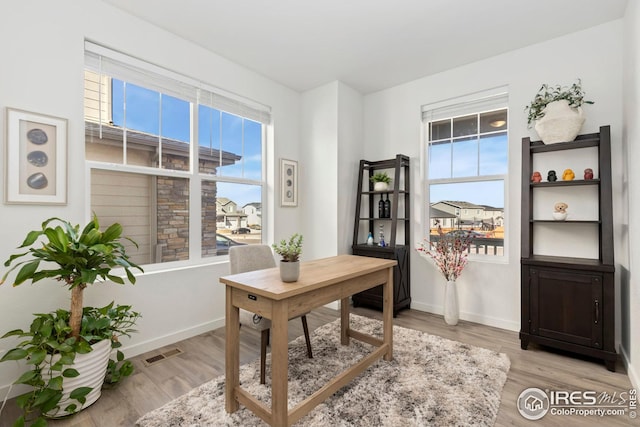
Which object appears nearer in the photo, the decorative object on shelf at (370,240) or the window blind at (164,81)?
the window blind at (164,81)

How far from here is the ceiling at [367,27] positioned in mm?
2521

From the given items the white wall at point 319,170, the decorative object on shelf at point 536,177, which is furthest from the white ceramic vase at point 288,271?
the decorative object on shelf at point 536,177

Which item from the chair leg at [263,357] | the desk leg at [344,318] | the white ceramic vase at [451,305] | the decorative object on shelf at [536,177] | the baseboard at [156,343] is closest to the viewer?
the baseboard at [156,343]

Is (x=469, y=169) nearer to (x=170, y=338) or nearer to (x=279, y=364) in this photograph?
(x=279, y=364)

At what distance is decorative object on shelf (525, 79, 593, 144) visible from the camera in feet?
8.59

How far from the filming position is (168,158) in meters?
3.03

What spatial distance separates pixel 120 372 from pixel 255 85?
320cm

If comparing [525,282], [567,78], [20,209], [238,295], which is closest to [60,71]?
[20,209]

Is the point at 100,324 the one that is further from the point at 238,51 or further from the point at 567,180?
the point at 567,180

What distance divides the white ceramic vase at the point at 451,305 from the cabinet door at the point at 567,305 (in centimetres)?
73

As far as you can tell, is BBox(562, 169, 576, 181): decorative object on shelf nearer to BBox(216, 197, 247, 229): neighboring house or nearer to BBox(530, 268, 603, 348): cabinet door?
BBox(530, 268, 603, 348): cabinet door

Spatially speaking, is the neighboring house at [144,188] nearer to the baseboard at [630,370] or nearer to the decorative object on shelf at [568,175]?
the decorative object on shelf at [568,175]

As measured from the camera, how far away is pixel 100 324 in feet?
6.76

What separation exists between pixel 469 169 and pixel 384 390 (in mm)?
2637
